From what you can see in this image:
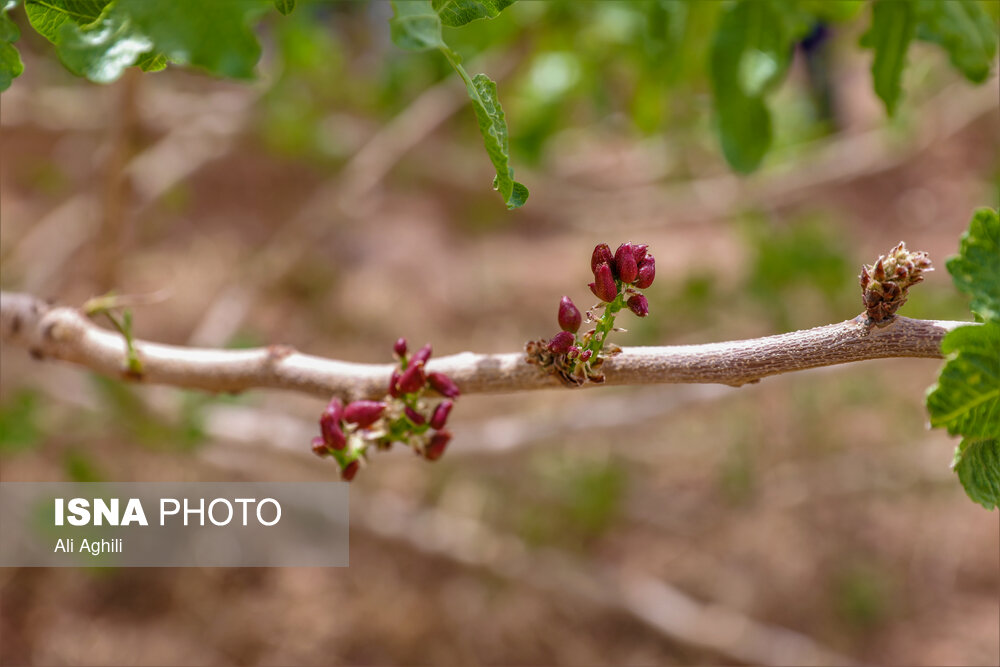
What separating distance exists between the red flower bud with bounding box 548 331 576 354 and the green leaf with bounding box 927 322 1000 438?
24 cm

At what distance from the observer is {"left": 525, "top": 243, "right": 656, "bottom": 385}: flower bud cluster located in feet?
1.82

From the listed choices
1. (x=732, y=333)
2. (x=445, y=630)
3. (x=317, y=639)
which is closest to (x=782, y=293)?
(x=732, y=333)

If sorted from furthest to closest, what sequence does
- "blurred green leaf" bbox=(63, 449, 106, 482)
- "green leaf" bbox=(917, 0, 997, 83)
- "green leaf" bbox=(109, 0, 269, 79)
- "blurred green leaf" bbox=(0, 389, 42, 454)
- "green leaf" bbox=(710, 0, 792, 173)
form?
"blurred green leaf" bbox=(63, 449, 106, 482)
"blurred green leaf" bbox=(0, 389, 42, 454)
"green leaf" bbox=(710, 0, 792, 173)
"green leaf" bbox=(917, 0, 997, 83)
"green leaf" bbox=(109, 0, 269, 79)

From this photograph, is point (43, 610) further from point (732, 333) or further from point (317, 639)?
point (732, 333)

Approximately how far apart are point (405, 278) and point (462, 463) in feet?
3.77

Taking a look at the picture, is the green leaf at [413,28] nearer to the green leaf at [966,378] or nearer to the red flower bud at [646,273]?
the red flower bud at [646,273]

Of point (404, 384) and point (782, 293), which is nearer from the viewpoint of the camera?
point (404, 384)

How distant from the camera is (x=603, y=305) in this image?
0.58 m

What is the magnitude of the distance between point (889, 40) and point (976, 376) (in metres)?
0.52

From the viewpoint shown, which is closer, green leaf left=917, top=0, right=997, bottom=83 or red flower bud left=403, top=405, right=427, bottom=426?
red flower bud left=403, top=405, right=427, bottom=426

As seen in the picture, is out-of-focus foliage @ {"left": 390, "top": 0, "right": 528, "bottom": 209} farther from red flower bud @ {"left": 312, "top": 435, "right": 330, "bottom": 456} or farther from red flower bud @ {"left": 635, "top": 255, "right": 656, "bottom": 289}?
red flower bud @ {"left": 312, "top": 435, "right": 330, "bottom": 456}

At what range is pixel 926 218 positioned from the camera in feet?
11.8

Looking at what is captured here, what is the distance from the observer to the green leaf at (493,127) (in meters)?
0.45

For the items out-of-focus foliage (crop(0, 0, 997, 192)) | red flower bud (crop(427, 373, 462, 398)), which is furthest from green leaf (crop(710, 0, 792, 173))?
red flower bud (crop(427, 373, 462, 398))
